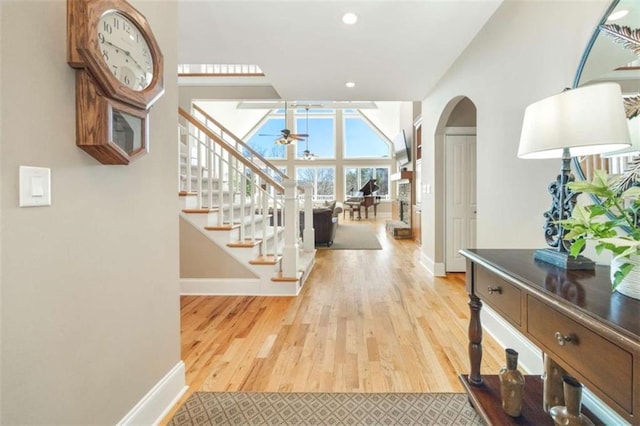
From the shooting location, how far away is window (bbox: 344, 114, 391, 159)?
12.8m

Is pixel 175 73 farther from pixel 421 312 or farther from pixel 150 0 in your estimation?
pixel 421 312

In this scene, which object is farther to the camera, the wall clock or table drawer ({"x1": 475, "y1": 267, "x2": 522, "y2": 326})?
table drawer ({"x1": 475, "y1": 267, "x2": 522, "y2": 326})

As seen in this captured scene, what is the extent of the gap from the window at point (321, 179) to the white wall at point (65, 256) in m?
11.5

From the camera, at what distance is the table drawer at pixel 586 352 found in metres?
0.74

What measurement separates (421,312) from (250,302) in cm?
172

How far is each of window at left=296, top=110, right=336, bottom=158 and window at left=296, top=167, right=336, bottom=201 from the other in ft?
1.97

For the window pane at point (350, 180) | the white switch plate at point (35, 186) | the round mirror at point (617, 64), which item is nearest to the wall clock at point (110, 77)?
the white switch plate at point (35, 186)

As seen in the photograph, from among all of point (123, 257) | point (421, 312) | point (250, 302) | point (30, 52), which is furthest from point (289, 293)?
point (30, 52)

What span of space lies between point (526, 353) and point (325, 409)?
142 centimetres

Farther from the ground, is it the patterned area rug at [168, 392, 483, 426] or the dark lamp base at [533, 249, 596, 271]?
the dark lamp base at [533, 249, 596, 271]

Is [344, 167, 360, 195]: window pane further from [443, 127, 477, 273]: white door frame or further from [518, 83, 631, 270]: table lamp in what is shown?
[518, 83, 631, 270]: table lamp

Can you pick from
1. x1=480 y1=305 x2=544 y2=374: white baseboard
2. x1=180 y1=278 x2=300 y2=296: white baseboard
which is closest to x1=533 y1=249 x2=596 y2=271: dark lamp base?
x1=480 y1=305 x2=544 y2=374: white baseboard

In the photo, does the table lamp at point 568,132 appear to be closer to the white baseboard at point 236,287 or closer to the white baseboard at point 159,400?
the white baseboard at point 159,400

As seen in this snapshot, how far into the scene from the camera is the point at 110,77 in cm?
109
